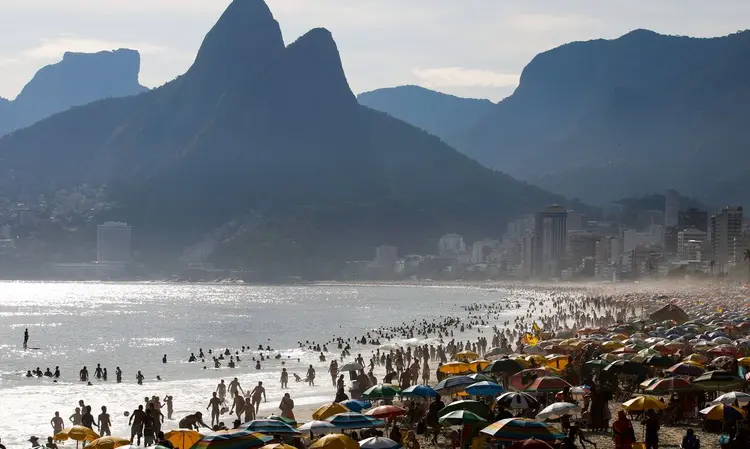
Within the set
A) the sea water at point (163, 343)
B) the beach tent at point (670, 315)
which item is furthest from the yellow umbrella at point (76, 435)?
the beach tent at point (670, 315)

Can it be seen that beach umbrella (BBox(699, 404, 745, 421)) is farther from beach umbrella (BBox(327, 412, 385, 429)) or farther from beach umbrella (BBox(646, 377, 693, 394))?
beach umbrella (BBox(327, 412, 385, 429))

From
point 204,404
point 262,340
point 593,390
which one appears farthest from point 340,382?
point 262,340

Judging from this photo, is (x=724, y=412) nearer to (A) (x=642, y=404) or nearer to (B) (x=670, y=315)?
(A) (x=642, y=404)

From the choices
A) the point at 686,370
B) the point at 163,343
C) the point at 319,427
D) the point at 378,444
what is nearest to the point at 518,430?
the point at 378,444

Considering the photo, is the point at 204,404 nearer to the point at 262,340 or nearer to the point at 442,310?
the point at 262,340

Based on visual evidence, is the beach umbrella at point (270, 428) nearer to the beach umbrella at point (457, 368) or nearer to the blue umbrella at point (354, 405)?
the blue umbrella at point (354, 405)
